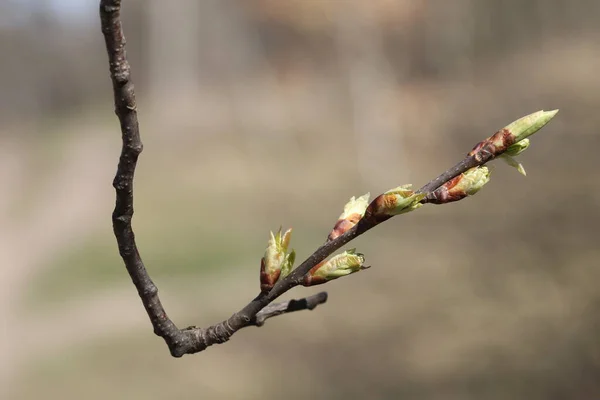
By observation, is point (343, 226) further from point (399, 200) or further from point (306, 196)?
point (306, 196)

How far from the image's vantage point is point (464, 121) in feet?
18.5

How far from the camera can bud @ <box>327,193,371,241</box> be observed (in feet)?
1.33

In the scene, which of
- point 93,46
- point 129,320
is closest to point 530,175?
point 129,320

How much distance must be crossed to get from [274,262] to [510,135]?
17cm

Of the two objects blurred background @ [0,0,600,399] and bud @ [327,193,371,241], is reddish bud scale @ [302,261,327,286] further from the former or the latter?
blurred background @ [0,0,600,399]

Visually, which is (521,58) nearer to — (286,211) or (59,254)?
(286,211)

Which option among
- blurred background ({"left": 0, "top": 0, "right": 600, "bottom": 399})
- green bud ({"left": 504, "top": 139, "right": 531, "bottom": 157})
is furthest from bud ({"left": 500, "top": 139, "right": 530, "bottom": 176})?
blurred background ({"left": 0, "top": 0, "right": 600, "bottom": 399})

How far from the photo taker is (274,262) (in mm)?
413

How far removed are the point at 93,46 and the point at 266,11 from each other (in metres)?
2.30

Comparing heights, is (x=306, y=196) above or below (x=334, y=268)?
above

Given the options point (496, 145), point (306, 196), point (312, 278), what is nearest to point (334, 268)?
point (312, 278)

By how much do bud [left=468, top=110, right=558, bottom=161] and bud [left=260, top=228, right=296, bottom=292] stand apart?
0.14 meters

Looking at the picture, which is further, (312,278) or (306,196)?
(306,196)

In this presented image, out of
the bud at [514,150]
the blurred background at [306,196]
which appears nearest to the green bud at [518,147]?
the bud at [514,150]
